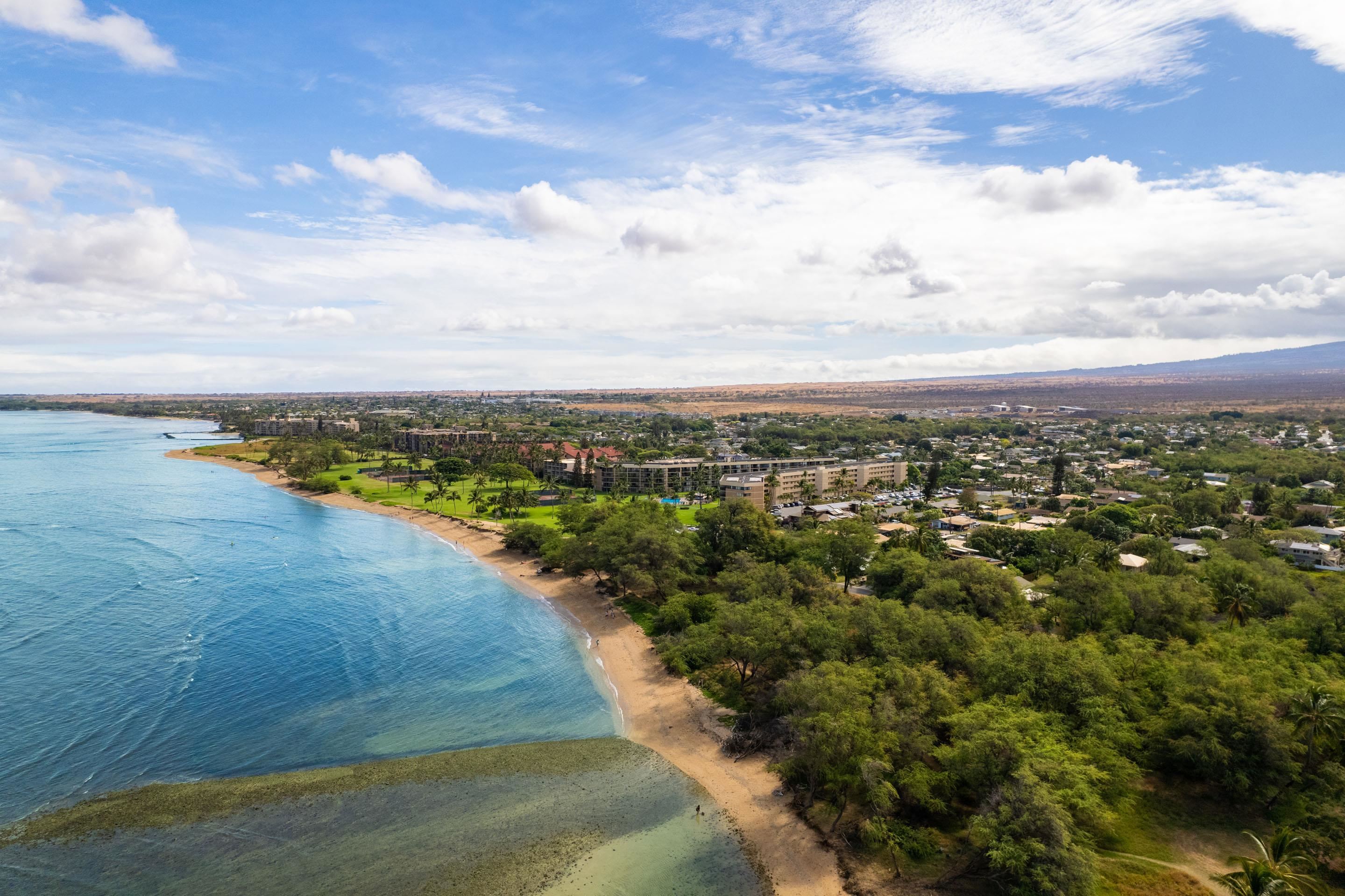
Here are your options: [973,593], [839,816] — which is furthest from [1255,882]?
[973,593]

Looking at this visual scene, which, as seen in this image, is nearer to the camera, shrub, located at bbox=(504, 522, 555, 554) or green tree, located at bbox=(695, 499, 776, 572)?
green tree, located at bbox=(695, 499, 776, 572)

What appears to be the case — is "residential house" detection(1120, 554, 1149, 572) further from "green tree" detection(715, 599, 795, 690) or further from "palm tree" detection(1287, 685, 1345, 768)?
"green tree" detection(715, 599, 795, 690)

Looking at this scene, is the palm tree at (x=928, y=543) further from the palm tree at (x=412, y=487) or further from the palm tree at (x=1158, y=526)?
the palm tree at (x=412, y=487)

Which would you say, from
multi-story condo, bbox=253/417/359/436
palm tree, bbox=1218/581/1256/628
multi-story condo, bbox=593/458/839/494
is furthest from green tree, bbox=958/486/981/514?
multi-story condo, bbox=253/417/359/436

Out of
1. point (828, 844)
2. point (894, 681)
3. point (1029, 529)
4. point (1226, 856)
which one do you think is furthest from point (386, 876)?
point (1029, 529)

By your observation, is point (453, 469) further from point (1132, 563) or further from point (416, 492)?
point (1132, 563)

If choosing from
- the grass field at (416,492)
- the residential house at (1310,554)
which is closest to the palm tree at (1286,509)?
the residential house at (1310,554)

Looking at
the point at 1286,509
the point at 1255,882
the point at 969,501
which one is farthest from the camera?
the point at 969,501
